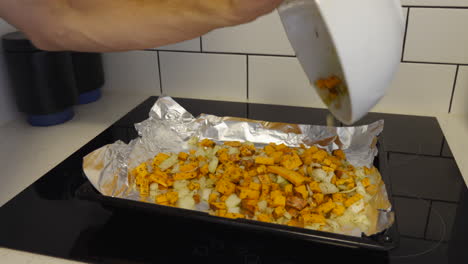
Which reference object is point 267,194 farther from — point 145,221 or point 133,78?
point 133,78

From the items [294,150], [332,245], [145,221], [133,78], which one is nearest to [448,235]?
[332,245]

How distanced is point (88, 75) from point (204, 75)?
0.90 feet

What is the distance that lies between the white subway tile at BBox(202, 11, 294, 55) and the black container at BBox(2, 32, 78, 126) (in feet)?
1.04

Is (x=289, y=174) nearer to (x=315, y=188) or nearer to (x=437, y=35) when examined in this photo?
(x=315, y=188)

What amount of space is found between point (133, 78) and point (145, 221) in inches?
22.3

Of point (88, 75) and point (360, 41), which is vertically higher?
point (360, 41)

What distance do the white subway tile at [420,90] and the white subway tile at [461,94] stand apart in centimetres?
1

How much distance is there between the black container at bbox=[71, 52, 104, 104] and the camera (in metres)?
0.97

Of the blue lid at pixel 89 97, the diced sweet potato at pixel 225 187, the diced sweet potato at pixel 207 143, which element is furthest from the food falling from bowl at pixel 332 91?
the blue lid at pixel 89 97

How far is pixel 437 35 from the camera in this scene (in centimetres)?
85

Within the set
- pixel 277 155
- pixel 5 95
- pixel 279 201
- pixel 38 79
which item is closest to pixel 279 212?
pixel 279 201

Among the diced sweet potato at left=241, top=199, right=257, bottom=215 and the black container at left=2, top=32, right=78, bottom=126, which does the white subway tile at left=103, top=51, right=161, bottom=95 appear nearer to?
the black container at left=2, top=32, right=78, bottom=126

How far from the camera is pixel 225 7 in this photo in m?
0.35

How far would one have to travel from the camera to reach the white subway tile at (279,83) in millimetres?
950
